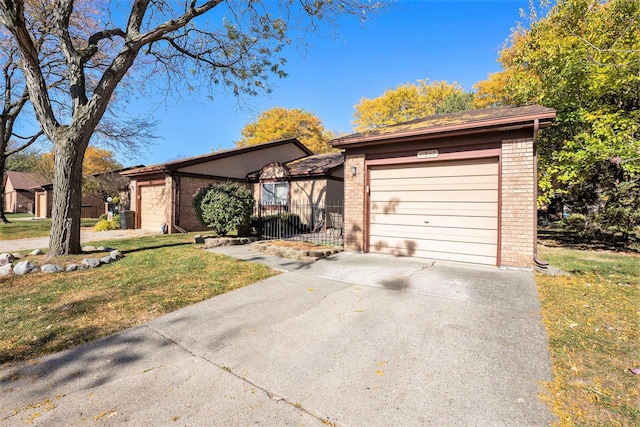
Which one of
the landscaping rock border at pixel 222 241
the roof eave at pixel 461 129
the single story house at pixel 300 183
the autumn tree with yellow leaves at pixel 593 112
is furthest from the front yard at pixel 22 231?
the autumn tree with yellow leaves at pixel 593 112

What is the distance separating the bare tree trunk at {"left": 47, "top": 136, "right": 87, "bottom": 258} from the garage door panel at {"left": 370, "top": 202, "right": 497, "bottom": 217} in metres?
7.50

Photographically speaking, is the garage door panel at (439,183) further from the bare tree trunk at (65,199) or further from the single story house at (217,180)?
the bare tree trunk at (65,199)

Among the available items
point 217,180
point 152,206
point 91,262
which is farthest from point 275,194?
point 91,262

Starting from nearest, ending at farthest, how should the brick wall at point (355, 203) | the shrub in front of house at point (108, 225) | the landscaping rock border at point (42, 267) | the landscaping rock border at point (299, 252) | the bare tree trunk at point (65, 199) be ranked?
the landscaping rock border at point (42, 267) < the bare tree trunk at point (65, 199) < the landscaping rock border at point (299, 252) < the brick wall at point (355, 203) < the shrub in front of house at point (108, 225)

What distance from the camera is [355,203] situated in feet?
25.3

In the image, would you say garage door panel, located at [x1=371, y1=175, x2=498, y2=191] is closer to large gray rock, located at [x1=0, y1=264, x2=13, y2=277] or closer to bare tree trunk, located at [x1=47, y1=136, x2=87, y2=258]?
bare tree trunk, located at [x1=47, y1=136, x2=87, y2=258]

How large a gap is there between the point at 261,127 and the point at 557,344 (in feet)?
109

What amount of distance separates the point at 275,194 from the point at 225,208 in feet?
20.2

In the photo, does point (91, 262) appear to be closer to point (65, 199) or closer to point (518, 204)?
point (65, 199)

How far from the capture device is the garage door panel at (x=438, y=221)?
6172mm

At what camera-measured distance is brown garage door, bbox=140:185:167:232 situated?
14.4m

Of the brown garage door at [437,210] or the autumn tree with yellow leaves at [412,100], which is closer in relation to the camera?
the brown garage door at [437,210]

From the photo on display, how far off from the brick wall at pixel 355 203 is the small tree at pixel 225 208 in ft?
12.8

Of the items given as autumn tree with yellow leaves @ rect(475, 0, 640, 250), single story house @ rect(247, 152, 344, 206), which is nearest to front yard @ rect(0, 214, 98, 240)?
single story house @ rect(247, 152, 344, 206)
